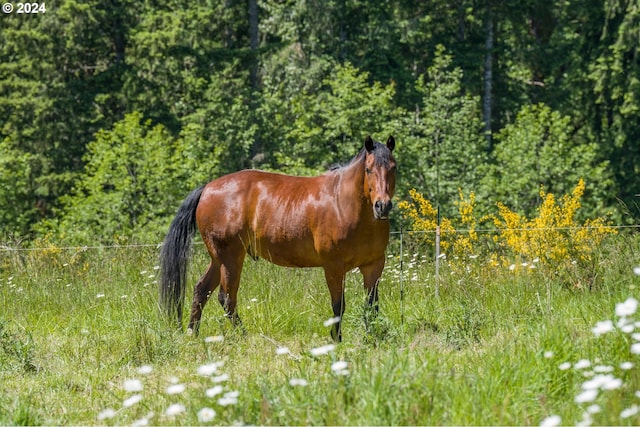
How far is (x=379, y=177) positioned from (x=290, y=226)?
4.34 ft

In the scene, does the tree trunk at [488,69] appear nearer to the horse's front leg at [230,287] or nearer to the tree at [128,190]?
the tree at [128,190]

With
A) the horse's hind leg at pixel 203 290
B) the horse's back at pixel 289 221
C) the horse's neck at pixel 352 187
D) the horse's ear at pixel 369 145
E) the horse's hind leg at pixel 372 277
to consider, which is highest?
the horse's ear at pixel 369 145

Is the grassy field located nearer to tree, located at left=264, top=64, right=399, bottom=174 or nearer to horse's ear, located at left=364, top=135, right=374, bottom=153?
horse's ear, located at left=364, top=135, right=374, bottom=153

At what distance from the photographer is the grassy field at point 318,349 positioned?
4793 mm

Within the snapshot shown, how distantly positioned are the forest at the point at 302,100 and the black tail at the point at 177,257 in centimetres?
1523

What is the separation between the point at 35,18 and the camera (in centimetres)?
3038

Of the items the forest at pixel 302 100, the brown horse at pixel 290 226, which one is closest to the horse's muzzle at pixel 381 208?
the brown horse at pixel 290 226

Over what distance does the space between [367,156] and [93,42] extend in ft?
86.5

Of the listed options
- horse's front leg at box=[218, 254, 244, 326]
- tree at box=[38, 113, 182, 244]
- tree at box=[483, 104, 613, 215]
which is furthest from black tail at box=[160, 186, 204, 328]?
tree at box=[483, 104, 613, 215]

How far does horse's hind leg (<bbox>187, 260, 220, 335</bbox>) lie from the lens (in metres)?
Result: 8.59

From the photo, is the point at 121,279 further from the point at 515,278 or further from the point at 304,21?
the point at 304,21

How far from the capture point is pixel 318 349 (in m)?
4.87

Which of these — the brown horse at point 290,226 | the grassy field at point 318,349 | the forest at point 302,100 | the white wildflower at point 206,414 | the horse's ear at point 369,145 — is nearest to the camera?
the white wildflower at point 206,414

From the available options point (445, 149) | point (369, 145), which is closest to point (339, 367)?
point (369, 145)
